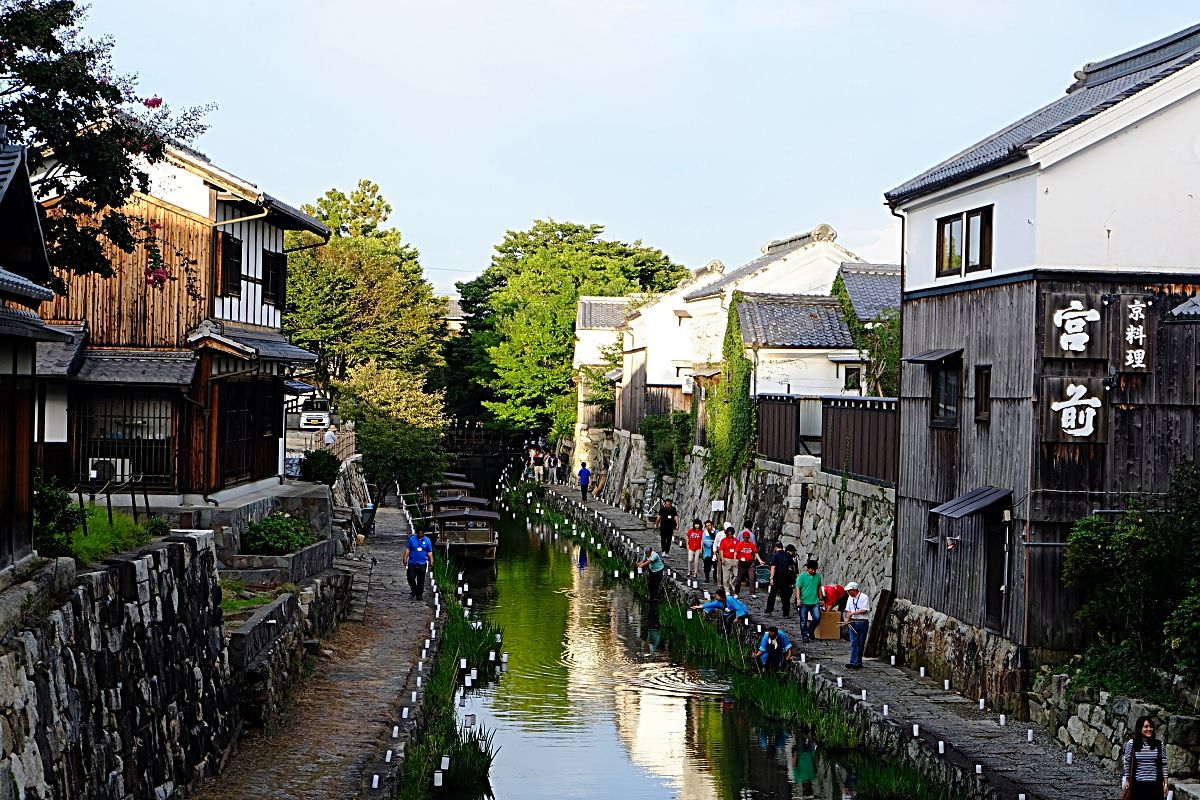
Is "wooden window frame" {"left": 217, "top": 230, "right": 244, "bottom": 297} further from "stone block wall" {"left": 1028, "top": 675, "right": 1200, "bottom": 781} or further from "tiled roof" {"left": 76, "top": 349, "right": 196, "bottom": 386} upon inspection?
"stone block wall" {"left": 1028, "top": 675, "right": 1200, "bottom": 781}

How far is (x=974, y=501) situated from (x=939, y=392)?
2658 mm

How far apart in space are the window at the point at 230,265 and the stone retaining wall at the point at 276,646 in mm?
5990

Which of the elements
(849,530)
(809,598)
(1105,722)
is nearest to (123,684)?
(1105,722)

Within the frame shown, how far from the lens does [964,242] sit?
61.7ft

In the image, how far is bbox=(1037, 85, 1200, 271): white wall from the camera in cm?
1675

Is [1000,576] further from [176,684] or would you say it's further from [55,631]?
[55,631]

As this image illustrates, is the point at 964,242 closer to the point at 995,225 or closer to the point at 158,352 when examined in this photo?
the point at 995,225

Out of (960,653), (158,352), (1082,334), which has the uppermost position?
(1082,334)

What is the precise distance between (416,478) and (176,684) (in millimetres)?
29823

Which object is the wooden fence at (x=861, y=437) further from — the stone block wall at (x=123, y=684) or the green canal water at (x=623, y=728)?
the stone block wall at (x=123, y=684)

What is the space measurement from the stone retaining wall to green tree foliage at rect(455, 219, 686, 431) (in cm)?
4701

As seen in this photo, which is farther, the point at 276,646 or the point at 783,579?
the point at 783,579

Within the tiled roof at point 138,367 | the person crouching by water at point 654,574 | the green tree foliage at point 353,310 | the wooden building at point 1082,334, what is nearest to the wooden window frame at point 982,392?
the wooden building at point 1082,334

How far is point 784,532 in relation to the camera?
95.8 ft
